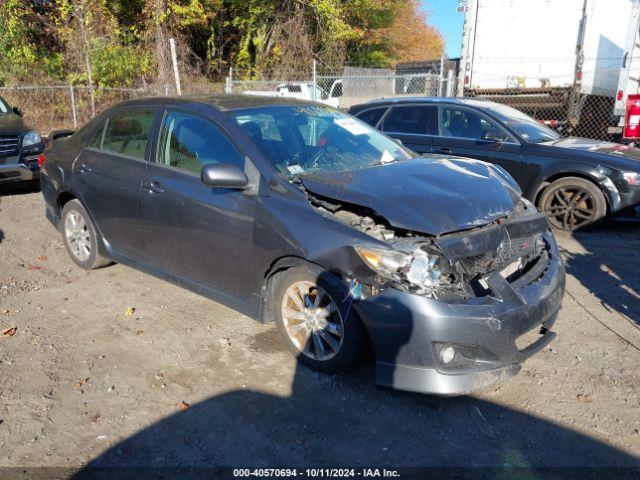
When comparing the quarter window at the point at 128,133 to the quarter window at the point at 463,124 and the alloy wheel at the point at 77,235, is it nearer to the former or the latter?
the alloy wheel at the point at 77,235

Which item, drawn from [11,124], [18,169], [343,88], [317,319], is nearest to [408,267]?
[317,319]

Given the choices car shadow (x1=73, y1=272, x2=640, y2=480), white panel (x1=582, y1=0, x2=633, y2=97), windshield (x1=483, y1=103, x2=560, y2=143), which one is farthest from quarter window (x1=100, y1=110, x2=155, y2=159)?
white panel (x1=582, y1=0, x2=633, y2=97)

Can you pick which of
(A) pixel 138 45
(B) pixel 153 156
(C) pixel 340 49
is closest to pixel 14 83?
(A) pixel 138 45

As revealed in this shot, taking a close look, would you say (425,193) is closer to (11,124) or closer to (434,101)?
(434,101)

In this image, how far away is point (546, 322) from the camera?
3.49 m

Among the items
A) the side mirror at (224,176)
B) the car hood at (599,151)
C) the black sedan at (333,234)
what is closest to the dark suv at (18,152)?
the black sedan at (333,234)

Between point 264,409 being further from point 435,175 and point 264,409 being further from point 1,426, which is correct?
point 435,175

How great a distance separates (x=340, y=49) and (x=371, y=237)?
23.2 metres

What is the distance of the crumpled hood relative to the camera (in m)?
3.21

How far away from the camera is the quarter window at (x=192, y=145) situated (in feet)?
13.0

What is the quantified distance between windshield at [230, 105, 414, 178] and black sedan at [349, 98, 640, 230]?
2795mm

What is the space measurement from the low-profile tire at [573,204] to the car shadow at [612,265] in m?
0.18

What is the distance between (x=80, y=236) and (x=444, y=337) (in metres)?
3.95

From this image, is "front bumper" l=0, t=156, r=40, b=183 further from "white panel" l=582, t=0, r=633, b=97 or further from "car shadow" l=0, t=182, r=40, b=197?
"white panel" l=582, t=0, r=633, b=97
